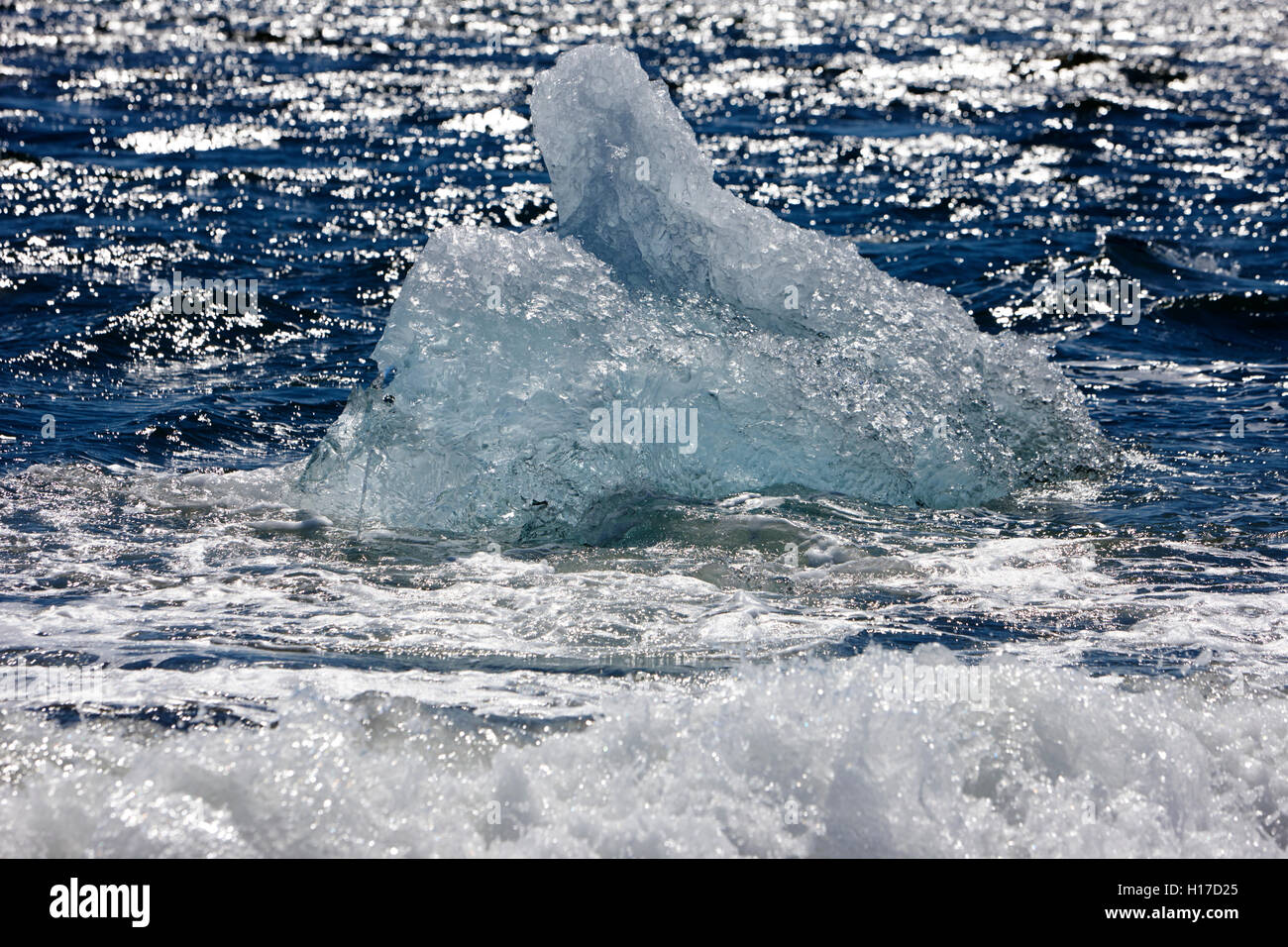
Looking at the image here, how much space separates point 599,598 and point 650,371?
1.65 meters

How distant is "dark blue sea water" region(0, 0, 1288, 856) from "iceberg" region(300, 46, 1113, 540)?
0.30m

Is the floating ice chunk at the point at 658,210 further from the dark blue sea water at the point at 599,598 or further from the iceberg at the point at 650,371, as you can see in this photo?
the dark blue sea water at the point at 599,598

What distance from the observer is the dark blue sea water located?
3.99 metres

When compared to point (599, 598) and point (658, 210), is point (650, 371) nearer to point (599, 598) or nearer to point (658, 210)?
point (658, 210)

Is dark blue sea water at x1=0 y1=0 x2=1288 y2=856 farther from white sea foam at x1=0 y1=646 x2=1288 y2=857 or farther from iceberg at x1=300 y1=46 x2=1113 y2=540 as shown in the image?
iceberg at x1=300 y1=46 x2=1113 y2=540

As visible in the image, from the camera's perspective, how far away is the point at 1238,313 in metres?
11.1

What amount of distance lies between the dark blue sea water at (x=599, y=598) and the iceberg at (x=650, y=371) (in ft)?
0.98

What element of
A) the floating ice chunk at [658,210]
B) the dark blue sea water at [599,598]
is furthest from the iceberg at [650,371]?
the dark blue sea water at [599,598]

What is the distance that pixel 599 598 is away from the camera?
18.4ft

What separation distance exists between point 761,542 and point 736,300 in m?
1.91

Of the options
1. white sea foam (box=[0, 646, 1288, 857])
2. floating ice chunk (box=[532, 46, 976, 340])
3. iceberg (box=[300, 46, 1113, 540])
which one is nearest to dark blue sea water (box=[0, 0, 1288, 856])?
white sea foam (box=[0, 646, 1288, 857])

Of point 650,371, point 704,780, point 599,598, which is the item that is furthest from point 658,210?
point 704,780
